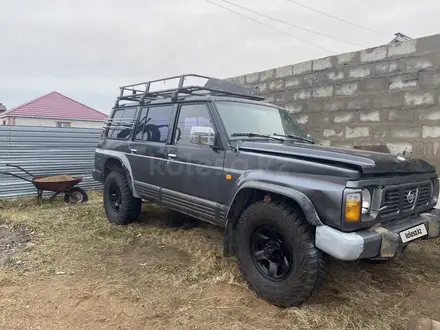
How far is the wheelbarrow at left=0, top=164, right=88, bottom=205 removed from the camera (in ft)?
22.8

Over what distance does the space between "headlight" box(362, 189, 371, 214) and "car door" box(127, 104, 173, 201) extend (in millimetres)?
2568

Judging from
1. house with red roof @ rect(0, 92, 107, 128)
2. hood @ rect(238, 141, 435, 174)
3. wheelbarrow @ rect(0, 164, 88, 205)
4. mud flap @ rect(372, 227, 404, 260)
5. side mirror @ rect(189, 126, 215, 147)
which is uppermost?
house with red roof @ rect(0, 92, 107, 128)

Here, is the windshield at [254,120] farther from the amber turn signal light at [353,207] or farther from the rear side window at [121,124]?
the rear side window at [121,124]

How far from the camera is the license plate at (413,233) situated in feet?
9.04

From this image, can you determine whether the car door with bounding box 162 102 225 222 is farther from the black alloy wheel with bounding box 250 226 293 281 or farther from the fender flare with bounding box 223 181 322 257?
the black alloy wheel with bounding box 250 226 293 281

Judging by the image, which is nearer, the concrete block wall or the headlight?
the headlight

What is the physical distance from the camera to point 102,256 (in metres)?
4.12

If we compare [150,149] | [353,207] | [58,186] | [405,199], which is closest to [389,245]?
[353,207]

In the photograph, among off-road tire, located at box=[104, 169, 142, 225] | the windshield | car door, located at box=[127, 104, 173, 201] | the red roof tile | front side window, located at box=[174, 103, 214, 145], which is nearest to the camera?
the windshield

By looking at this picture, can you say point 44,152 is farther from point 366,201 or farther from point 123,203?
point 366,201

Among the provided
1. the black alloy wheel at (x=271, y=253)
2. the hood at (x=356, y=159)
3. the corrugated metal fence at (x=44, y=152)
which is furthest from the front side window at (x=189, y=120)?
the corrugated metal fence at (x=44, y=152)

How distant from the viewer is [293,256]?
281cm

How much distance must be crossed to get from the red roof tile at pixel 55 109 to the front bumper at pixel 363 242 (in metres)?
26.5

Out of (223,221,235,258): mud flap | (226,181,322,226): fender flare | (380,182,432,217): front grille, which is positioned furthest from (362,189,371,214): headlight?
(223,221,235,258): mud flap
